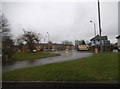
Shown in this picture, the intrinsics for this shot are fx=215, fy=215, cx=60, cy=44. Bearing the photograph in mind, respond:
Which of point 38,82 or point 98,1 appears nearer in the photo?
point 38,82

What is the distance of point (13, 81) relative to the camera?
8.20m
